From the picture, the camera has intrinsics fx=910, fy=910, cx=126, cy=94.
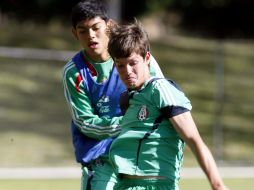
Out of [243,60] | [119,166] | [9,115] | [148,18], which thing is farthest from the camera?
[148,18]

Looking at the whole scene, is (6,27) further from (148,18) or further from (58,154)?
(58,154)

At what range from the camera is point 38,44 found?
75.0 ft

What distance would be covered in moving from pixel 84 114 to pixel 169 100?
1533 millimetres

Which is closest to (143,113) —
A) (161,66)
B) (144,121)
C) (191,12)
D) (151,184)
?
(144,121)

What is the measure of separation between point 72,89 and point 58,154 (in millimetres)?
9735

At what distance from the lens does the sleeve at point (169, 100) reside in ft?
18.0

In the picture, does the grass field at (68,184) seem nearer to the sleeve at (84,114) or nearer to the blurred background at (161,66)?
the blurred background at (161,66)

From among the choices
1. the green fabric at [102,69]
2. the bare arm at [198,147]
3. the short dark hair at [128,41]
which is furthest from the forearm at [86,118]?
the bare arm at [198,147]

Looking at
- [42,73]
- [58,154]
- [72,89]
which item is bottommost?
[58,154]

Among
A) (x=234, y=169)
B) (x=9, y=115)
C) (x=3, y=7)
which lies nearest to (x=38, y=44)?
(x=3, y=7)

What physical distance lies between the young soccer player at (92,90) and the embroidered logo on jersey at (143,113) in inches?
43.5

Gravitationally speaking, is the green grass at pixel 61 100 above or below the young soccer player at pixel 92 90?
below

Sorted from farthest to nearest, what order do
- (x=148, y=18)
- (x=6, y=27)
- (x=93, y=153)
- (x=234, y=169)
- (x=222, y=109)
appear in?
(x=148, y=18) → (x=6, y=27) → (x=222, y=109) → (x=234, y=169) → (x=93, y=153)

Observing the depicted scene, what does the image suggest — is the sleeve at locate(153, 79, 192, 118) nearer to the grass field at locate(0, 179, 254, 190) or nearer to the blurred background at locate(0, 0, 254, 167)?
the grass field at locate(0, 179, 254, 190)
